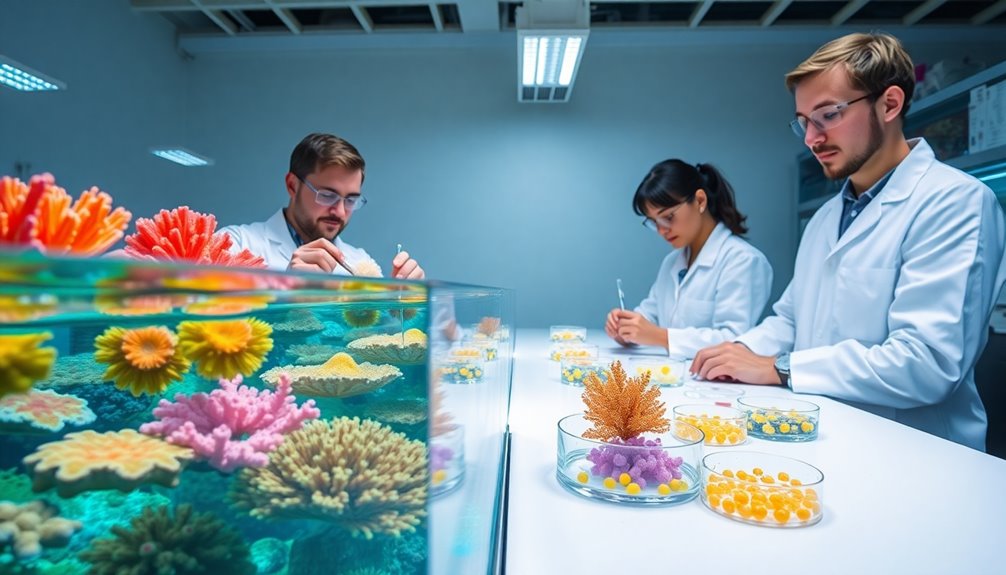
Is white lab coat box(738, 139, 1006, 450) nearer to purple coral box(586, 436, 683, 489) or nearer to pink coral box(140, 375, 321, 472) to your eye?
purple coral box(586, 436, 683, 489)

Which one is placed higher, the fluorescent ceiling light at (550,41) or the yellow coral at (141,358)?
the fluorescent ceiling light at (550,41)

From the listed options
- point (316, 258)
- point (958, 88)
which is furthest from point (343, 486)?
point (958, 88)

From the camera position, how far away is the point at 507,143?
3875 millimetres

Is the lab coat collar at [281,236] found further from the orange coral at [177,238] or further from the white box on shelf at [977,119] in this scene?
the white box on shelf at [977,119]

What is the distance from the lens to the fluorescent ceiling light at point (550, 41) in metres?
2.51

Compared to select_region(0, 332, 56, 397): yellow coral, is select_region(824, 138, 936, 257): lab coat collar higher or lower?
higher

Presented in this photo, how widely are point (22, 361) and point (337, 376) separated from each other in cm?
23

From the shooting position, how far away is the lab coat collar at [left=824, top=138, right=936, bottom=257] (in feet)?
4.67

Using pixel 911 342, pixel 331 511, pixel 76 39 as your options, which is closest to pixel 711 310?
pixel 911 342

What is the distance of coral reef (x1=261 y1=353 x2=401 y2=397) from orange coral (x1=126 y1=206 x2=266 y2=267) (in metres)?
0.21

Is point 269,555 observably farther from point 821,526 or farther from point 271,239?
point 271,239

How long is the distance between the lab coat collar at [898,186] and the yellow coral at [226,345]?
1.65 meters

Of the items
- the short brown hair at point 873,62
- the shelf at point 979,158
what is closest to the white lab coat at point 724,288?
the short brown hair at point 873,62

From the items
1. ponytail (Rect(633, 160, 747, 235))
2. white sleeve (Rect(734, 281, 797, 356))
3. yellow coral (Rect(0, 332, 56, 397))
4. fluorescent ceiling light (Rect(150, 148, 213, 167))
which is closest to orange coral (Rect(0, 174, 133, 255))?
yellow coral (Rect(0, 332, 56, 397))
